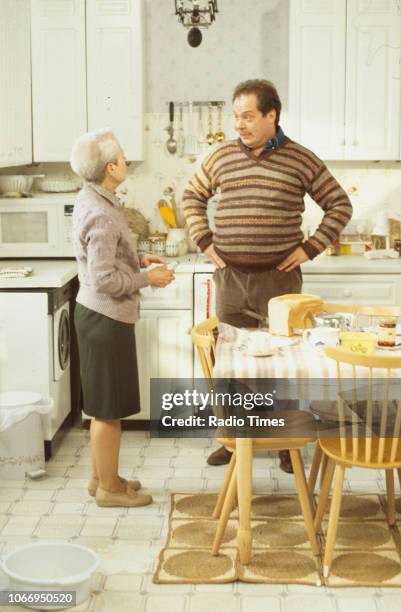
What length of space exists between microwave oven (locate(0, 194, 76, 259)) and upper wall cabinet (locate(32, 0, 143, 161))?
0.29 metres

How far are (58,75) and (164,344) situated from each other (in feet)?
5.11

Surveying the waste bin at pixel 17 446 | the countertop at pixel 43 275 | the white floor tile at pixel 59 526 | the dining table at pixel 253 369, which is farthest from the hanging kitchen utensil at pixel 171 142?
the white floor tile at pixel 59 526

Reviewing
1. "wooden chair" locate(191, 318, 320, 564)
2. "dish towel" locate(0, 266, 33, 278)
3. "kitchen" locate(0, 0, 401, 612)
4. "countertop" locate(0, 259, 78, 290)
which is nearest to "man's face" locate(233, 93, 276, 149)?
"wooden chair" locate(191, 318, 320, 564)

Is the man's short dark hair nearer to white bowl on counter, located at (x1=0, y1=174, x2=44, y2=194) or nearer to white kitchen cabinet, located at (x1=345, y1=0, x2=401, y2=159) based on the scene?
white kitchen cabinet, located at (x1=345, y1=0, x2=401, y2=159)

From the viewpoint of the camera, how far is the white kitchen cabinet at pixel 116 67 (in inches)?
194

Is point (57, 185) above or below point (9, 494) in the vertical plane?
above

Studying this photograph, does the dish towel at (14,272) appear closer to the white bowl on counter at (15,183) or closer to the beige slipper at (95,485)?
the white bowl on counter at (15,183)

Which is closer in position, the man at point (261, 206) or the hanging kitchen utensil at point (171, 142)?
the man at point (261, 206)

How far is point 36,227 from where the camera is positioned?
16.6 feet

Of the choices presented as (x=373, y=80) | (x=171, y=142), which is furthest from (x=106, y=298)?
(x=373, y=80)

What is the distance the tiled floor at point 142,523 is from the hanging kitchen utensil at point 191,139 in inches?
66.0

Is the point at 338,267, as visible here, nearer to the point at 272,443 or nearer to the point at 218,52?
the point at 218,52

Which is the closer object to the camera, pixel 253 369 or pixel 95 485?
pixel 253 369

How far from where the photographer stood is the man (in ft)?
12.9
